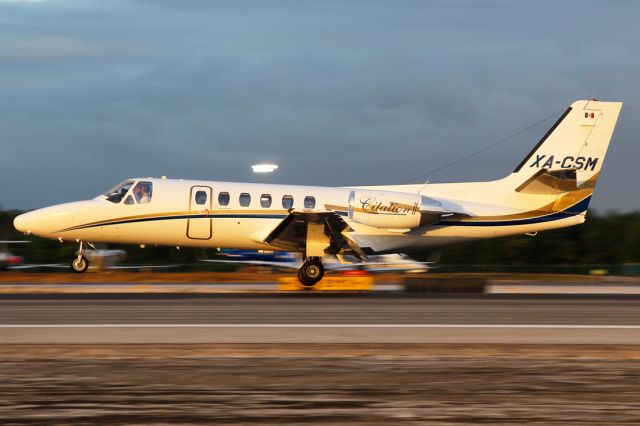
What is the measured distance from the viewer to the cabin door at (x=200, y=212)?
20.7 meters

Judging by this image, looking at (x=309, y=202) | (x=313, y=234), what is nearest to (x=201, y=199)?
(x=309, y=202)

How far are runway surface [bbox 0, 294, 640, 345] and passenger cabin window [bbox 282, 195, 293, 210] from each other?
3019 millimetres

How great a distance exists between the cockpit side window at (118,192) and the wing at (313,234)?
13.0ft

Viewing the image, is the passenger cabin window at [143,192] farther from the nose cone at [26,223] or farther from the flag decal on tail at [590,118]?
the flag decal on tail at [590,118]

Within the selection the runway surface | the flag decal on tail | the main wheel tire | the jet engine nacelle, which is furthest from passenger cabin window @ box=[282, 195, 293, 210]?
the flag decal on tail

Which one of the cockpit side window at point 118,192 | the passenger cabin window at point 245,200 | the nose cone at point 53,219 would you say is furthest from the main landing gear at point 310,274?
the nose cone at point 53,219

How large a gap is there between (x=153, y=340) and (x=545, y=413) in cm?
591

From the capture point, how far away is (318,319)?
1365 centimetres

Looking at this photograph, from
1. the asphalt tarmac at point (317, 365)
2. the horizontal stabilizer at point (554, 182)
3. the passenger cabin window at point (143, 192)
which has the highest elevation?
the horizontal stabilizer at point (554, 182)

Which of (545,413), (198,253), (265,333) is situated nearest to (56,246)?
(198,253)

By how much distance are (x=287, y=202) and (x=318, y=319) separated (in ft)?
24.2

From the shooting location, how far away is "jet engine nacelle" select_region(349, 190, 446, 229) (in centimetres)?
2050

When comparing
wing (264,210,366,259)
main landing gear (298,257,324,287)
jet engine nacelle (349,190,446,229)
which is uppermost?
jet engine nacelle (349,190,446,229)

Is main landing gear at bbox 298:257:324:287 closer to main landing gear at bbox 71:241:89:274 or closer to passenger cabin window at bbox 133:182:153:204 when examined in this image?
passenger cabin window at bbox 133:182:153:204
